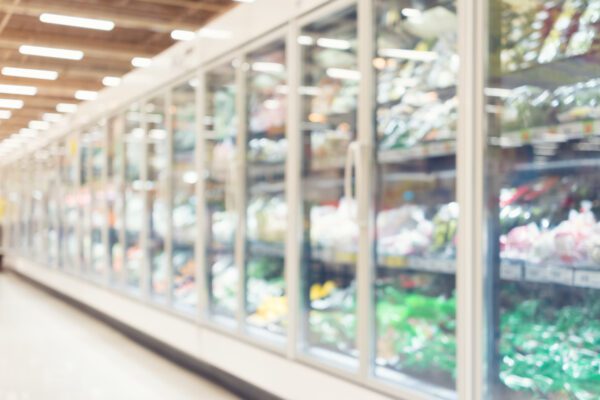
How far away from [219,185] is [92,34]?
288 inches

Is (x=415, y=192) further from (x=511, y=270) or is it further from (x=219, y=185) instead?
(x=219, y=185)

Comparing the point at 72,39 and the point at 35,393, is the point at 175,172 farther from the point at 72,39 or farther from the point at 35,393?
the point at 72,39

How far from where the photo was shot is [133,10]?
9414mm

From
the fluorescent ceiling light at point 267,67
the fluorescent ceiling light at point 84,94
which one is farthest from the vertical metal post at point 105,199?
the fluorescent ceiling light at point 84,94

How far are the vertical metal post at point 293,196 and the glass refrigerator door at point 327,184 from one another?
4 cm

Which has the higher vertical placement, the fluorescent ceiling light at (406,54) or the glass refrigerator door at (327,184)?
the fluorescent ceiling light at (406,54)

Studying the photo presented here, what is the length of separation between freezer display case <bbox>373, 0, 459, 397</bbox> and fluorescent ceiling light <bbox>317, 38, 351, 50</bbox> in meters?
0.34

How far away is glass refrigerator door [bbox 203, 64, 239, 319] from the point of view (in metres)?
4.64

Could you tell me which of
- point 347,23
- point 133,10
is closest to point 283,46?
point 347,23

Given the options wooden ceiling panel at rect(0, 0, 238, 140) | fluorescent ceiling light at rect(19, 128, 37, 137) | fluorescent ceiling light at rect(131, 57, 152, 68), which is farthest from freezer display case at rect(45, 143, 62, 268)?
fluorescent ceiling light at rect(19, 128, 37, 137)

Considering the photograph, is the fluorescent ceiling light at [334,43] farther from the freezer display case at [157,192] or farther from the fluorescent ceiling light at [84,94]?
the fluorescent ceiling light at [84,94]

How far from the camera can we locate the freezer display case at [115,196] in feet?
23.5

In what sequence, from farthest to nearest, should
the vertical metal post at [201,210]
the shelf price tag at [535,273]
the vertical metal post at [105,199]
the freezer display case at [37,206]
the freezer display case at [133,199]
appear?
1. the freezer display case at [37,206]
2. the vertical metal post at [105,199]
3. the freezer display case at [133,199]
4. the vertical metal post at [201,210]
5. the shelf price tag at [535,273]

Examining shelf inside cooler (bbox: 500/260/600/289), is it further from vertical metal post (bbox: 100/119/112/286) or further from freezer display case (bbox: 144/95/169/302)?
vertical metal post (bbox: 100/119/112/286)
